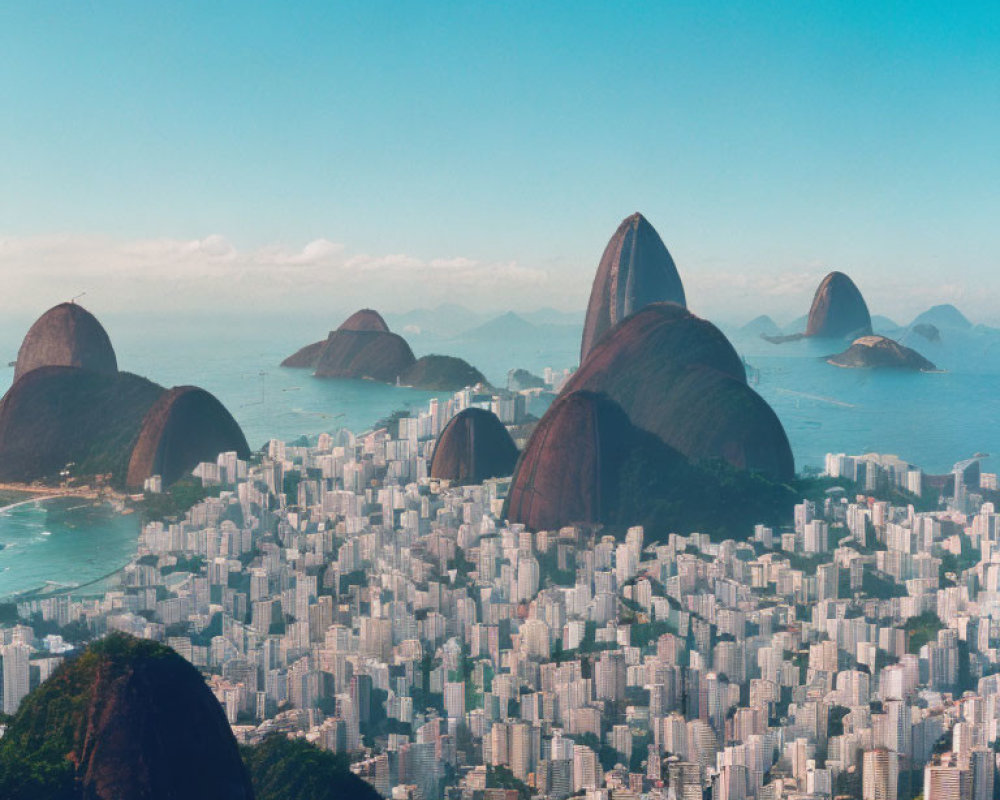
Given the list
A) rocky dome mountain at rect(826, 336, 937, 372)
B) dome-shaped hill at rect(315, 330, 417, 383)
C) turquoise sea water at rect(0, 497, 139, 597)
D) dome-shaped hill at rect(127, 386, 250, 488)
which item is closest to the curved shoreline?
turquoise sea water at rect(0, 497, 139, 597)

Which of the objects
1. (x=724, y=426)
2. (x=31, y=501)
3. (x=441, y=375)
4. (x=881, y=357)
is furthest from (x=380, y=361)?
(x=724, y=426)

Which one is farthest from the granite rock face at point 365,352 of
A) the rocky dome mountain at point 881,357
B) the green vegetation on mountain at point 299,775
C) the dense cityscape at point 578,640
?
the green vegetation on mountain at point 299,775

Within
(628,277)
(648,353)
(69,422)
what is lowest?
(69,422)

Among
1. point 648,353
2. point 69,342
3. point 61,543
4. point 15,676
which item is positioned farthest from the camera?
point 69,342

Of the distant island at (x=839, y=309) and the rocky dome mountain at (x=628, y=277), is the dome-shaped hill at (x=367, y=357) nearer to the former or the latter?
the rocky dome mountain at (x=628, y=277)

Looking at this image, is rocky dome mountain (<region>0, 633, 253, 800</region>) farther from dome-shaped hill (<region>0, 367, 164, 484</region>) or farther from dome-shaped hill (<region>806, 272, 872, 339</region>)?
dome-shaped hill (<region>806, 272, 872, 339</region>)

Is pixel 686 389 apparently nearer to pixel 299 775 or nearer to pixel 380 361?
pixel 299 775

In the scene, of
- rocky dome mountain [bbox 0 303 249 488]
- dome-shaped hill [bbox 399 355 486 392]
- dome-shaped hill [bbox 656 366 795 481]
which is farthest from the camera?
dome-shaped hill [bbox 399 355 486 392]
